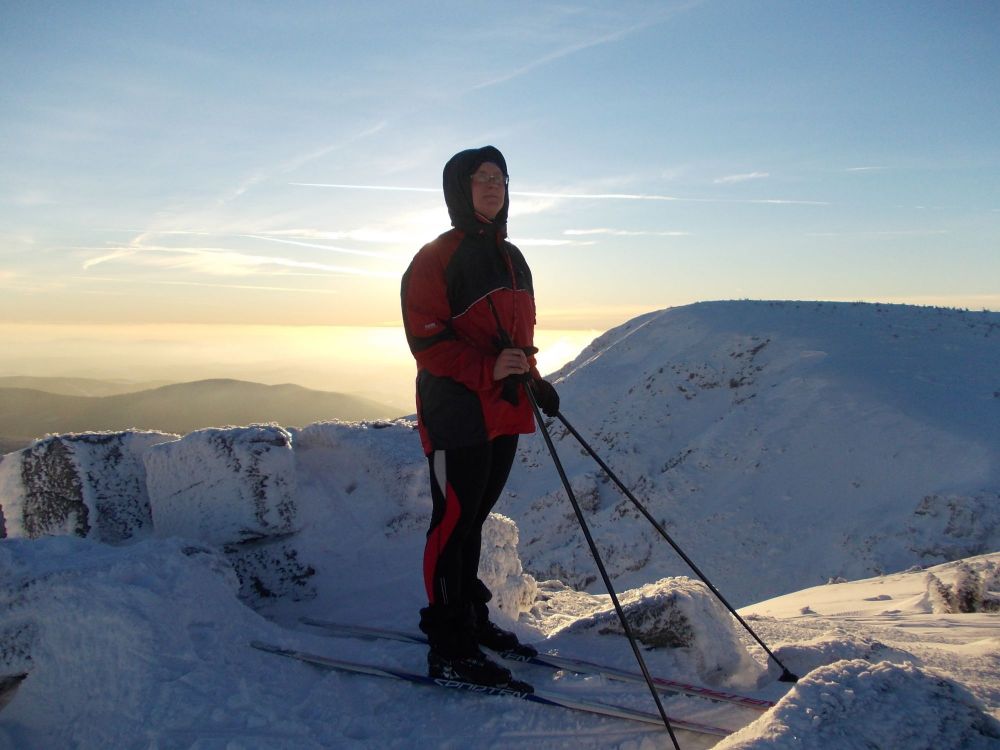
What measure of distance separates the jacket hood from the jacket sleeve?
0.32m

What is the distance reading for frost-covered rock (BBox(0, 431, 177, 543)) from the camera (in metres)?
4.91

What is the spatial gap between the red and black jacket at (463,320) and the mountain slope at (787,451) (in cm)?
984

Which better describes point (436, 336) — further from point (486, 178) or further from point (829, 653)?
point (829, 653)

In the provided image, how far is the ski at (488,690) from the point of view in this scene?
116 inches

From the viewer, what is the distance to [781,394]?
1638 cm

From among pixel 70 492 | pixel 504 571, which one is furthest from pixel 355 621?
pixel 70 492

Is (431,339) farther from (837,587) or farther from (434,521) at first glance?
(837,587)

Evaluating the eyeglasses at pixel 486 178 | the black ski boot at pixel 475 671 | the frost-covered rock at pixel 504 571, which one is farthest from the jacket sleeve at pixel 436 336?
the frost-covered rock at pixel 504 571

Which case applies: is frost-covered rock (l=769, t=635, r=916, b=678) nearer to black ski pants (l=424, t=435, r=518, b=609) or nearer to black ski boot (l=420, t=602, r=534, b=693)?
black ski boot (l=420, t=602, r=534, b=693)

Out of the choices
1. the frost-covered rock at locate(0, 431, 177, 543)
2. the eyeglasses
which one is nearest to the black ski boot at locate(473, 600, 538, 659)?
the eyeglasses

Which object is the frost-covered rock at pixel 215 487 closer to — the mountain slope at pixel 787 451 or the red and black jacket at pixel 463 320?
the red and black jacket at pixel 463 320

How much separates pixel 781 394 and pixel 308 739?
51.3ft

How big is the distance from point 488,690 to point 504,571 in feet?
6.50

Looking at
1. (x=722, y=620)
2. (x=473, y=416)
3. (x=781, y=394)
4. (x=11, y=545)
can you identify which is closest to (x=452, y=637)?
(x=473, y=416)
